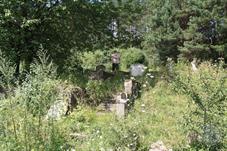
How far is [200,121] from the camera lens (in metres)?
7.77

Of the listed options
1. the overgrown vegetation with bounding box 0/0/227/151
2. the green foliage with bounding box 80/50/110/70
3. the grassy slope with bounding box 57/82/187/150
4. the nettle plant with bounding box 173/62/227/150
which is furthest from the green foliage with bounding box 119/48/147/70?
the nettle plant with bounding box 173/62/227/150

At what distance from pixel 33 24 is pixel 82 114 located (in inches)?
185

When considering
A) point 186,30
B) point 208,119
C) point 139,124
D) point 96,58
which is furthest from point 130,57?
point 208,119

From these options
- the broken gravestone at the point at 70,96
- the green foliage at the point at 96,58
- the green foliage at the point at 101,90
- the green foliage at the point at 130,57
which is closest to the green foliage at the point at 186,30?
the green foliage at the point at 130,57

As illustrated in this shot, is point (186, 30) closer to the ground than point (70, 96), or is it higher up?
higher up

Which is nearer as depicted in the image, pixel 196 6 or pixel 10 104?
pixel 10 104

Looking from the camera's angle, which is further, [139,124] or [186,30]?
[186,30]

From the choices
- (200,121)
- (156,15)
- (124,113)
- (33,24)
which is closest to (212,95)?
(200,121)

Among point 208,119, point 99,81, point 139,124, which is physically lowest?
point 139,124

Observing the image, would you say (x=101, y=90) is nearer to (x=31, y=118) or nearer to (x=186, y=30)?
(x=31, y=118)

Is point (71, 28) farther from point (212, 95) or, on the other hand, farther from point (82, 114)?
point (212, 95)

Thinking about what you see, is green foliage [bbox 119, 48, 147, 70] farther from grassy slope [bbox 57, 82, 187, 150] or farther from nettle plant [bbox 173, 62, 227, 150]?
nettle plant [bbox 173, 62, 227, 150]

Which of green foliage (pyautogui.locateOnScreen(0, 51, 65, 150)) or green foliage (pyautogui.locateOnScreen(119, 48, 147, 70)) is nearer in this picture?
green foliage (pyautogui.locateOnScreen(0, 51, 65, 150))

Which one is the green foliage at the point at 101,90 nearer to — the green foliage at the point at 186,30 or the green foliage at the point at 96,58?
the green foliage at the point at 186,30
